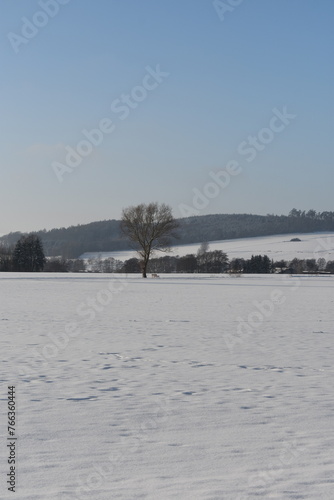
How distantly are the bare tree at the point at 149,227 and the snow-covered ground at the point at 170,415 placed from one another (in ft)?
167

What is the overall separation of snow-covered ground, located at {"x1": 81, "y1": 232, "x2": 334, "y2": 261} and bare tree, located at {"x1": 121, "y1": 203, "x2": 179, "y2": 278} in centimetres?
5291

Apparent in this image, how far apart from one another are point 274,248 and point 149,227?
8527cm

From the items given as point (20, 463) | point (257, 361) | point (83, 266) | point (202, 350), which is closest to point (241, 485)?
point (20, 463)

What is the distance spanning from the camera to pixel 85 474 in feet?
→ 17.9

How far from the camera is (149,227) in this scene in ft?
220

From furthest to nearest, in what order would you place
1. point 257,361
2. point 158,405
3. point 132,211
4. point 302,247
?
point 302,247
point 132,211
point 257,361
point 158,405

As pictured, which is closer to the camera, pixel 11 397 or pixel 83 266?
pixel 11 397

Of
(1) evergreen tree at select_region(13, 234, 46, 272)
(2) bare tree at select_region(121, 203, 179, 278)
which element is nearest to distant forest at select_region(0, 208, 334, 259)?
(1) evergreen tree at select_region(13, 234, 46, 272)

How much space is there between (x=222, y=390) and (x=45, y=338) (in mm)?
7207

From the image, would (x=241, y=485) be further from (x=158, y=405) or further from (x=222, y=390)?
(x=222, y=390)

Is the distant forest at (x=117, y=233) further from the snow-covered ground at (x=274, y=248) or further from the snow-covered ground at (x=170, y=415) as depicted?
the snow-covered ground at (x=170, y=415)

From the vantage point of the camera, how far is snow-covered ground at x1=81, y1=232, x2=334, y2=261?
433 feet

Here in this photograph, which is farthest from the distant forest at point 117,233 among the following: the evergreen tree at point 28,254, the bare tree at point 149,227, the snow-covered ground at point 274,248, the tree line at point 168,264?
the bare tree at point 149,227

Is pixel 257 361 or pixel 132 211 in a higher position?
pixel 132 211
